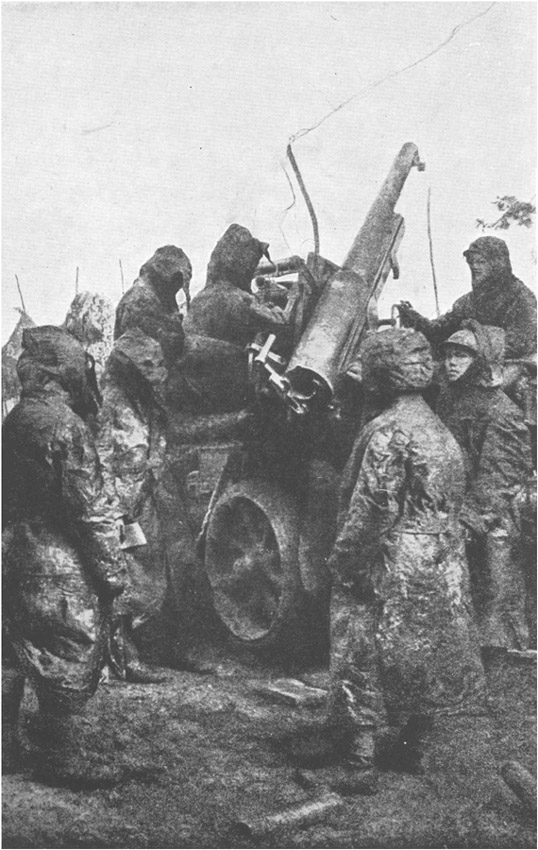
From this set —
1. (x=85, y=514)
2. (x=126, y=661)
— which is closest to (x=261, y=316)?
(x=85, y=514)

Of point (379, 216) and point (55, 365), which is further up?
point (379, 216)

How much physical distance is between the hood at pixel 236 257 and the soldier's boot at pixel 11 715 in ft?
8.40

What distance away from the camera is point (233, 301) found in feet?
19.5

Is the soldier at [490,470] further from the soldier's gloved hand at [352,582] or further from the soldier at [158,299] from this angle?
the soldier at [158,299]

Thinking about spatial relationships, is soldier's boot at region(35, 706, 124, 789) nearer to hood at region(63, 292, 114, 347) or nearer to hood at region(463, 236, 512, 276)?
hood at region(63, 292, 114, 347)

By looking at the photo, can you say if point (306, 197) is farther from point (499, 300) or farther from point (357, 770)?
point (357, 770)

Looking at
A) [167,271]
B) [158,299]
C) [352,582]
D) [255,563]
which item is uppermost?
[167,271]

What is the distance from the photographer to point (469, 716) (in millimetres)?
4754

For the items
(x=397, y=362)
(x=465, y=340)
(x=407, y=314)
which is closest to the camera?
(x=397, y=362)

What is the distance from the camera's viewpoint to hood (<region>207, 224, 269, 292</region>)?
5.65 m

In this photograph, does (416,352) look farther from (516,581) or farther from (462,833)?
(462,833)

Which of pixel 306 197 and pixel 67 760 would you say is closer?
pixel 67 760

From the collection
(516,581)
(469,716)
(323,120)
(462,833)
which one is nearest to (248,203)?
(323,120)

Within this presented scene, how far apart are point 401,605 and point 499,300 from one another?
5.91ft
